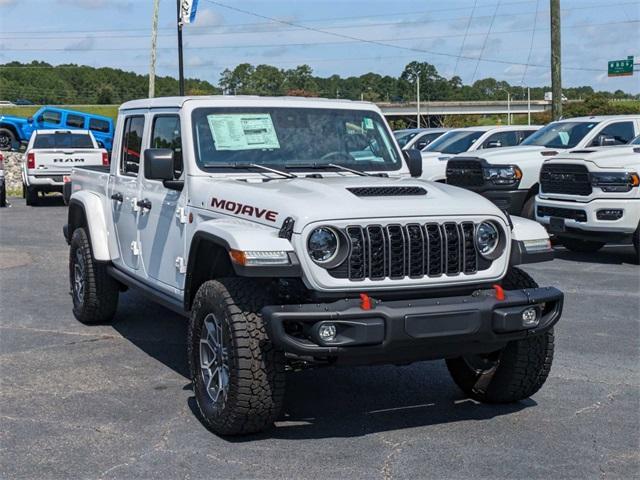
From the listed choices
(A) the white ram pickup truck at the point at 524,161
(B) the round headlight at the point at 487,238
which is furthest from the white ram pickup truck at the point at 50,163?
(B) the round headlight at the point at 487,238

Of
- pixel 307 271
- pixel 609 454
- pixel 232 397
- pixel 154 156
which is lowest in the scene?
pixel 609 454

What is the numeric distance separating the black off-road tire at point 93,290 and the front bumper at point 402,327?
3.57 metres

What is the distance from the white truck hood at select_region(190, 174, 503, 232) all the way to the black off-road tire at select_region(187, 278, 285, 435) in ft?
1.50

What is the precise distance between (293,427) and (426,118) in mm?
101442

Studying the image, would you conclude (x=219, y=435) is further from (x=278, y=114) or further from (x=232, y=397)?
(x=278, y=114)

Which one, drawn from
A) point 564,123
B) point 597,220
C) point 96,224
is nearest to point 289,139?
point 96,224

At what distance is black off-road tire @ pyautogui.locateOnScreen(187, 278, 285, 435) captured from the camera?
194 inches

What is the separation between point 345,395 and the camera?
6113mm

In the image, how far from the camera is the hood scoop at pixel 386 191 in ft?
17.6

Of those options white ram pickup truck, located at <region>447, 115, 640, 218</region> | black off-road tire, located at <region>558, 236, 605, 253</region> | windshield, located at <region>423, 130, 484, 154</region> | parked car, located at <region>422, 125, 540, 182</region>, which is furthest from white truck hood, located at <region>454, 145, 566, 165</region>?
windshield, located at <region>423, 130, 484, 154</region>

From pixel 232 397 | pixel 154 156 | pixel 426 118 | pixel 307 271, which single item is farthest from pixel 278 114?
pixel 426 118

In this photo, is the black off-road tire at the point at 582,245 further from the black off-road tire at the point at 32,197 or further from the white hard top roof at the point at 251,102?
the black off-road tire at the point at 32,197

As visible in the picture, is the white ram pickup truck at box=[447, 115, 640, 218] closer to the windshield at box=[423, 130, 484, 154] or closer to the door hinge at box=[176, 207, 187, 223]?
the windshield at box=[423, 130, 484, 154]

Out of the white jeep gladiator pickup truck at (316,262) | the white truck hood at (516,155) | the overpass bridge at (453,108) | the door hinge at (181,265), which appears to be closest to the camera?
the white jeep gladiator pickup truck at (316,262)
